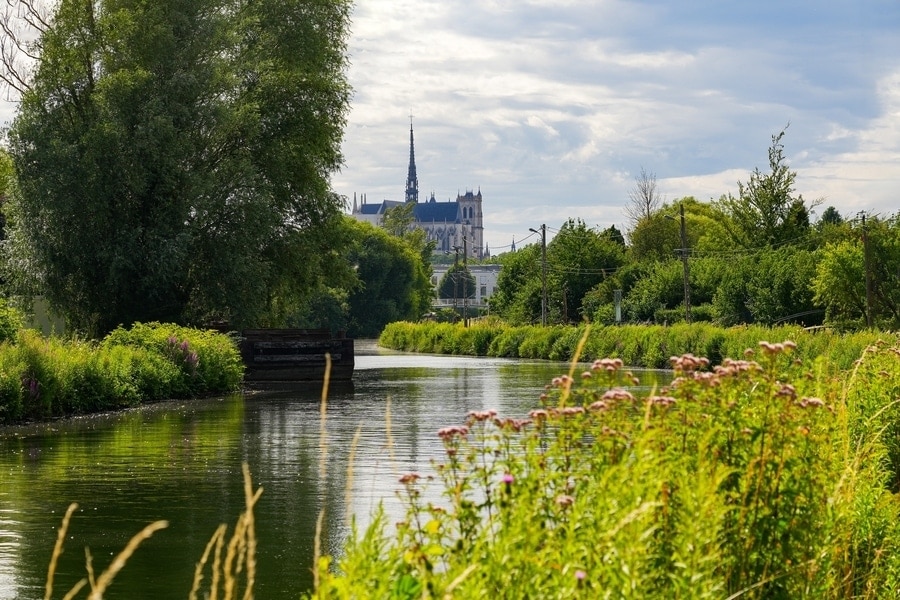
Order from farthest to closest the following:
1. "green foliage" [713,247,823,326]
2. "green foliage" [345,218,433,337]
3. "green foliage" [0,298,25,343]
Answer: "green foliage" [345,218,433,337] < "green foliage" [713,247,823,326] < "green foliage" [0,298,25,343]

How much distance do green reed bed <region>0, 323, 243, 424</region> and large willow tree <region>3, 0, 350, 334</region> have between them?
2.32 metres

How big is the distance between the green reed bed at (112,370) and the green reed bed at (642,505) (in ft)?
60.7

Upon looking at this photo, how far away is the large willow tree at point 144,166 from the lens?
35594 mm

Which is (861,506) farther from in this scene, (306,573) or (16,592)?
(16,592)

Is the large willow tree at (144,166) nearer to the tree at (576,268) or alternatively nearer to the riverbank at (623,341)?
the riverbank at (623,341)

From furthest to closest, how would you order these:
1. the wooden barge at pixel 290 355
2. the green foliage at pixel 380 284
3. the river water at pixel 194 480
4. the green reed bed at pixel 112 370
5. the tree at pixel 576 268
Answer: the green foliage at pixel 380 284
the tree at pixel 576 268
the wooden barge at pixel 290 355
the green reed bed at pixel 112 370
the river water at pixel 194 480

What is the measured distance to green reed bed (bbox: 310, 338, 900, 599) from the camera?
4770 mm

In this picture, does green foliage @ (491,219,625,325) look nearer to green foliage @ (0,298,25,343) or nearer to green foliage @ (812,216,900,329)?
green foliage @ (812,216,900,329)

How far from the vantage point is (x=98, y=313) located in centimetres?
3753

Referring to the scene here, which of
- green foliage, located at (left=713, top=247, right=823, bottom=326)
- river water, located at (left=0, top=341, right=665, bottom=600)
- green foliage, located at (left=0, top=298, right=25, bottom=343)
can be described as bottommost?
river water, located at (left=0, top=341, right=665, bottom=600)

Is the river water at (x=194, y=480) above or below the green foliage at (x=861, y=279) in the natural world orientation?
below

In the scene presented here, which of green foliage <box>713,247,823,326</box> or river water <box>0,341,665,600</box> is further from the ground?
green foliage <box>713,247,823,326</box>

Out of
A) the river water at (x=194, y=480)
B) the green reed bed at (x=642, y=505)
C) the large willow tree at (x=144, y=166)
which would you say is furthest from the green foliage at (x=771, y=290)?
the green reed bed at (x=642, y=505)

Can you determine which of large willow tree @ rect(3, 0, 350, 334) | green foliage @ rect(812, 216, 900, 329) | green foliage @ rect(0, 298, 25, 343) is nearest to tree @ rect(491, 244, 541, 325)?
green foliage @ rect(812, 216, 900, 329)
